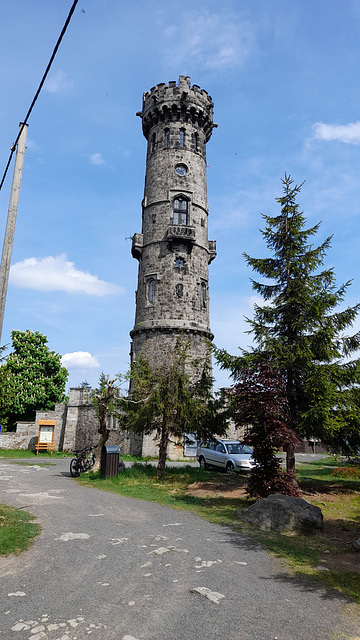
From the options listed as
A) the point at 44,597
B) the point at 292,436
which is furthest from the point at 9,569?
the point at 292,436

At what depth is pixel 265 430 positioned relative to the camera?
11.7 meters

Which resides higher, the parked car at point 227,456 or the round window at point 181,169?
the round window at point 181,169

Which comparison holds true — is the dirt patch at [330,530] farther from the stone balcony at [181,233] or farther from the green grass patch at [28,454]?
the stone balcony at [181,233]

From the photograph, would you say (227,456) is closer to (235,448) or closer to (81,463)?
(235,448)

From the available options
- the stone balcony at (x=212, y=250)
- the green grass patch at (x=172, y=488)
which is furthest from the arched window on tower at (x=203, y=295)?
the green grass patch at (x=172, y=488)

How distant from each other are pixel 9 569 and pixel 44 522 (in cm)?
327

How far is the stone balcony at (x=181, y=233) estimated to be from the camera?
3139 cm

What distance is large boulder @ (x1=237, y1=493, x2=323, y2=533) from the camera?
9.49 meters

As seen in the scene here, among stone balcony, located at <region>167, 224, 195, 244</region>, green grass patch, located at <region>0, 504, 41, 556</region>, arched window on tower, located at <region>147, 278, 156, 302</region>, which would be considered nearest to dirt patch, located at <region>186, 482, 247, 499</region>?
green grass patch, located at <region>0, 504, 41, 556</region>

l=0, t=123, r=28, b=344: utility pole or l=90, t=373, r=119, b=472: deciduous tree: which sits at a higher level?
→ l=0, t=123, r=28, b=344: utility pole

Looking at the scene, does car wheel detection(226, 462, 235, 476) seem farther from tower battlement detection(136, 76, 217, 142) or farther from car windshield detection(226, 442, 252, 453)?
tower battlement detection(136, 76, 217, 142)

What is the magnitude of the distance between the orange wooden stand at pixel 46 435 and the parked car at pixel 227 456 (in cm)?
1394

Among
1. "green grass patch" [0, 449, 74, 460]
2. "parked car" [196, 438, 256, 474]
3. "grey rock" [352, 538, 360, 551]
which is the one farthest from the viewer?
"green grass patch" [0, 449, 74, 460]

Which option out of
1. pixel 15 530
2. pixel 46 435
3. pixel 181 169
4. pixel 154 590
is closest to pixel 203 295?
pixel 181 169
